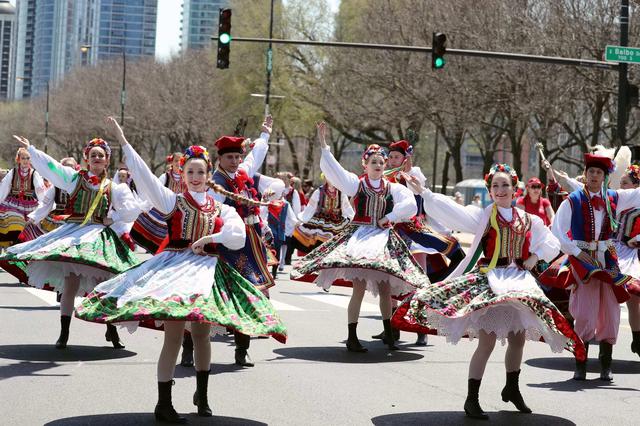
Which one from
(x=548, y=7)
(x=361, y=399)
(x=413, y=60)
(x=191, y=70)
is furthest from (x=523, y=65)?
(x=191, y=70)

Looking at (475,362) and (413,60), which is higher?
(413,60)

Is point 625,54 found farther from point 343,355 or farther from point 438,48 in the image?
point 343,355

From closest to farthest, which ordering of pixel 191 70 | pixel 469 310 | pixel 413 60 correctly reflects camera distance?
pixel 469 310, pixel 413 60, pixel 191 70

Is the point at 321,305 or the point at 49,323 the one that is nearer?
the point at 49,323

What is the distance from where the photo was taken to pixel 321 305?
16.1 m

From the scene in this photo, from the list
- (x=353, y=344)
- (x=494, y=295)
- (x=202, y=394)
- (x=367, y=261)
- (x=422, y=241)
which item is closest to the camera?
(x=202, y=394)

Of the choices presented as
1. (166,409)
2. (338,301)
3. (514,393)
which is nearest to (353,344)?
(514,393)

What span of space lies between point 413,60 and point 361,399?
109 ft

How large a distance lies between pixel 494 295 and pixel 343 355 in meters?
3.41

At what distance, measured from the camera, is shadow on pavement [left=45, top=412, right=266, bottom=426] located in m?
7.39

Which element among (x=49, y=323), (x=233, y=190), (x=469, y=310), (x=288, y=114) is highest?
(x=288, y=114)

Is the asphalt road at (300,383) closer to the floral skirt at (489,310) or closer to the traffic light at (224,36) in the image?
the floral skirt at (489,310)

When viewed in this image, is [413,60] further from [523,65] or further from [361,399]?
[361,399]

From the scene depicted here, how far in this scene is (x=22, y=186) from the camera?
18.2 metres
